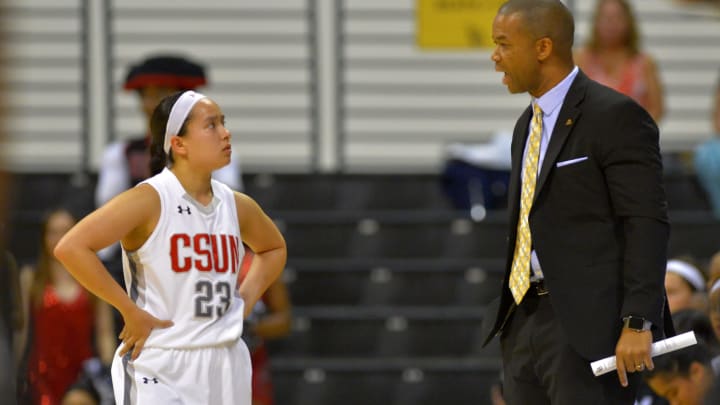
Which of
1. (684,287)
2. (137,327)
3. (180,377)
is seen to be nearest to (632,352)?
(180,377)

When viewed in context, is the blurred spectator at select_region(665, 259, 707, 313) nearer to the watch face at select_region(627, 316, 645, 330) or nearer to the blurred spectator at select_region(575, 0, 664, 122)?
the watch face at select_region(627, 316, 645, 330)

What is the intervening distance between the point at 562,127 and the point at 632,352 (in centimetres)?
69

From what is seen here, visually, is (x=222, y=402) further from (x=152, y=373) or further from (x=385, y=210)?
(x=385, y=210)

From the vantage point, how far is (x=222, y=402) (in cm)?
411

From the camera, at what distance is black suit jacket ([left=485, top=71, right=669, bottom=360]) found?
379 centimetres

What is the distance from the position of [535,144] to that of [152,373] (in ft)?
4.37

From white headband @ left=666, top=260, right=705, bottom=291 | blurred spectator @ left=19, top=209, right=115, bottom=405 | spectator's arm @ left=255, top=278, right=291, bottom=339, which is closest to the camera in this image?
white headband @ left=666, top=260, right=705, bottom=291

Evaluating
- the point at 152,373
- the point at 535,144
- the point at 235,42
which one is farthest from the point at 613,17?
the point at 152,373

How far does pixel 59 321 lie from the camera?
748 cm

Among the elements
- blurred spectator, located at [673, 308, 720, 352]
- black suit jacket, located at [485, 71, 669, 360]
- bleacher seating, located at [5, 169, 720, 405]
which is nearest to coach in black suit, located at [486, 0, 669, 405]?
black suit jacket, located at [485, 71, 669, 360]

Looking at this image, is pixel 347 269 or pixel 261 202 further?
pixel 261 202

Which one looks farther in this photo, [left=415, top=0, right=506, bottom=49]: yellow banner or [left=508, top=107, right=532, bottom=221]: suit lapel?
[left=415, top=0, right=506, bottom=49]: yellow banner

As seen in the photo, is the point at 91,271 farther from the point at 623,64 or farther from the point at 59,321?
the point at 623,64

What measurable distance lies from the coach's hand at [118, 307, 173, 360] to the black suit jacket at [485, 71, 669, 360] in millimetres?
1155
